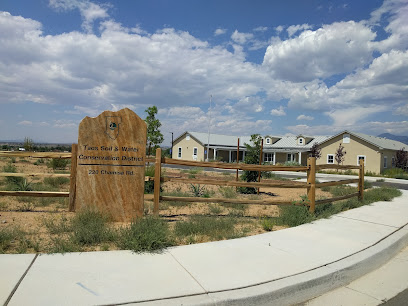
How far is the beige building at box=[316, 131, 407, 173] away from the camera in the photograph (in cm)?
3509

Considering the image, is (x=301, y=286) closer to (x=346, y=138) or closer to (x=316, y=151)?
(x=316, y=151)

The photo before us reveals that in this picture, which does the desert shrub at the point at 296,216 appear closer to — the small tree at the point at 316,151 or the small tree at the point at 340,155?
the small tree at the point at 340,155

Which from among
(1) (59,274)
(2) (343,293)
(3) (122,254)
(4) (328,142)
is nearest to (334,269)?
(2) (343,293)

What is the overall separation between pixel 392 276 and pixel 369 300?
3.72ft

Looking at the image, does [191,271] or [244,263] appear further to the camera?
[244,263]

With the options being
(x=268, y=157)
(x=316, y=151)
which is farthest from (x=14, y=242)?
(x=268, y=157)

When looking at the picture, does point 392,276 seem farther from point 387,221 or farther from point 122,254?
point 122,254

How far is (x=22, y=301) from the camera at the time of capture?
3.29 m

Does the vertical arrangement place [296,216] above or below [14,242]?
above

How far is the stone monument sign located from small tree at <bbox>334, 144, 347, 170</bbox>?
33.1 m

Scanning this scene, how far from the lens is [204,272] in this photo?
4.22 metres

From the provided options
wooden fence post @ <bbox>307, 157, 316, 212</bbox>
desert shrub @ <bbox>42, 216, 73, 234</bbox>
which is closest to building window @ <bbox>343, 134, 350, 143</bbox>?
wooden fence post @ <bbox>307, 157, 316, 212</bbox>

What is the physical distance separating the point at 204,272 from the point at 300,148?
1670 inches

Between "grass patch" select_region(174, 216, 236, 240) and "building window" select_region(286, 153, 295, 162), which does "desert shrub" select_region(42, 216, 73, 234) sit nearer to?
"grass patch" select_region(174, 216, 236, 240)
